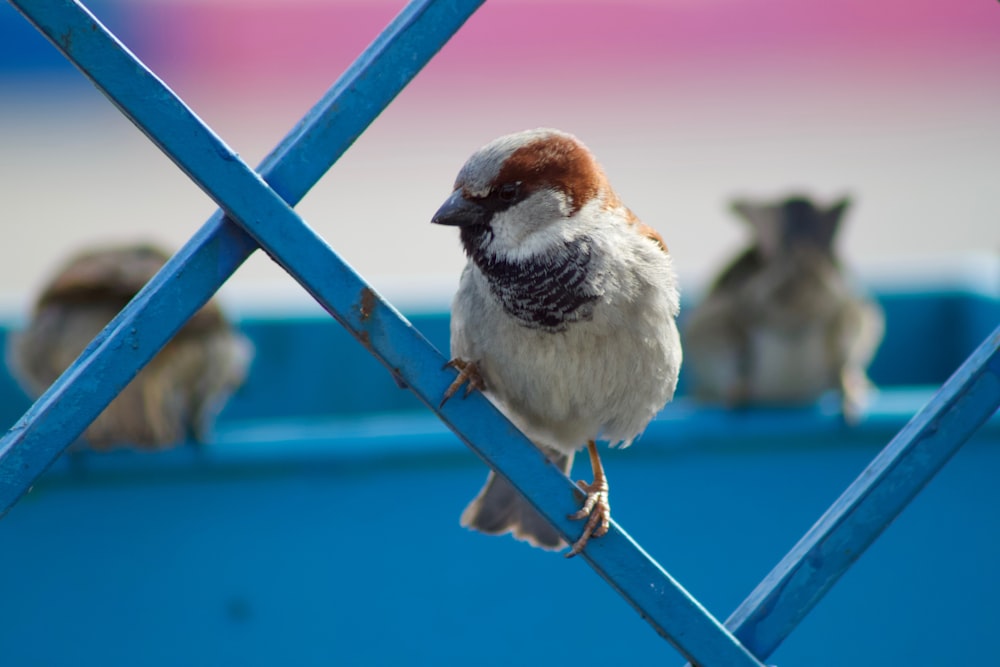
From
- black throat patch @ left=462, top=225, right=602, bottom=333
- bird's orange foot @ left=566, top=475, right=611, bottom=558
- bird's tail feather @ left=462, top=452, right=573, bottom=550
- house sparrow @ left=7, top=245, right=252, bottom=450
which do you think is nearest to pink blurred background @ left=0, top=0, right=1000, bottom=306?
house sparrow @ left=7, top=245, right=252, bottom=450

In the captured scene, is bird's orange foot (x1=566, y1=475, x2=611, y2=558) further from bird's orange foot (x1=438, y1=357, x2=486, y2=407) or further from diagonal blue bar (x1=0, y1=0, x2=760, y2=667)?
bird's orange foot (x1=438, y1=357, x2=486, y2=407)

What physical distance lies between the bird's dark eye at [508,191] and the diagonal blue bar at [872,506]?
1.59 feet

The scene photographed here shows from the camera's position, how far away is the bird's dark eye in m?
1.36

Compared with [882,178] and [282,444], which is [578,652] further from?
[882,178]

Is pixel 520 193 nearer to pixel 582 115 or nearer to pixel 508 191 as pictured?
pixel 508 191

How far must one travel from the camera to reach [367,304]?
3.56ft

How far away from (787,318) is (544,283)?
1841mm

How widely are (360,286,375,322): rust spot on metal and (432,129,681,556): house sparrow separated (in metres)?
0.24

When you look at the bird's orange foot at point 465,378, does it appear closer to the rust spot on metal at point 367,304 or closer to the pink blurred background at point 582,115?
the rust spot on metal at point 367,304

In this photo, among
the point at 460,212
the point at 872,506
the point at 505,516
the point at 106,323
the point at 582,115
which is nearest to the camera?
the point at 872,506

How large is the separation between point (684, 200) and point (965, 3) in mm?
6436

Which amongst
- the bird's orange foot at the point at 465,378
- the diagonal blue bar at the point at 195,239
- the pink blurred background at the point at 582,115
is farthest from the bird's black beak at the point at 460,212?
the pink blurred background at the point at 582,115

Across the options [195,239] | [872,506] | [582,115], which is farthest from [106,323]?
[582,115]

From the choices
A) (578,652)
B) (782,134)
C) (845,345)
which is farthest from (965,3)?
(578,652)
